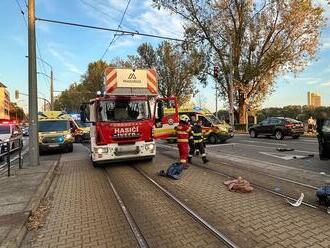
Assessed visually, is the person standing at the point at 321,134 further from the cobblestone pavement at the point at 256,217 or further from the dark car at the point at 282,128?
the dark car at the point at 282,128

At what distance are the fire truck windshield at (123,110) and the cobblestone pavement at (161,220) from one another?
3.41 metres

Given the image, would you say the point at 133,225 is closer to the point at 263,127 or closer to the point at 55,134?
the point at 55,134

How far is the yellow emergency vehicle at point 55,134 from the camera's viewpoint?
774 inches

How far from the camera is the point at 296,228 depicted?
554 cm

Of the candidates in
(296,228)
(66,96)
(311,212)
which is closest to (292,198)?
(311,212)

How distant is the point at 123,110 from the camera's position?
41.1 feet

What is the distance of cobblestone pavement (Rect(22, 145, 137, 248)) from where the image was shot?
5.39 metres

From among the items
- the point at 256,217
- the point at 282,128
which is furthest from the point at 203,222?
the point at 282,128

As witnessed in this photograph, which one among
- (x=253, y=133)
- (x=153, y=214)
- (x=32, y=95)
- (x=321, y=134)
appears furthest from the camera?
(x=253, y=133)

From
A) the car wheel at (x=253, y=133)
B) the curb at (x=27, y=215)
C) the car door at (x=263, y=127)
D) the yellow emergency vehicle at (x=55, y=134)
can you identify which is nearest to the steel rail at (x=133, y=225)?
the curb at (x=27, y=215)

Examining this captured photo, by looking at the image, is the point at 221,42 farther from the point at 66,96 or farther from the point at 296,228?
the point at 66,96

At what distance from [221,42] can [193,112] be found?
56.2ft

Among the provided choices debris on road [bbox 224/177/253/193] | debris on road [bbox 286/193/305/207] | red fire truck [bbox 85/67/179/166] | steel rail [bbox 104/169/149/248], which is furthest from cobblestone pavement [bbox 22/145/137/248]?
debris on road [bbox 286/193/305/207]

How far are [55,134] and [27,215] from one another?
45.3ft
